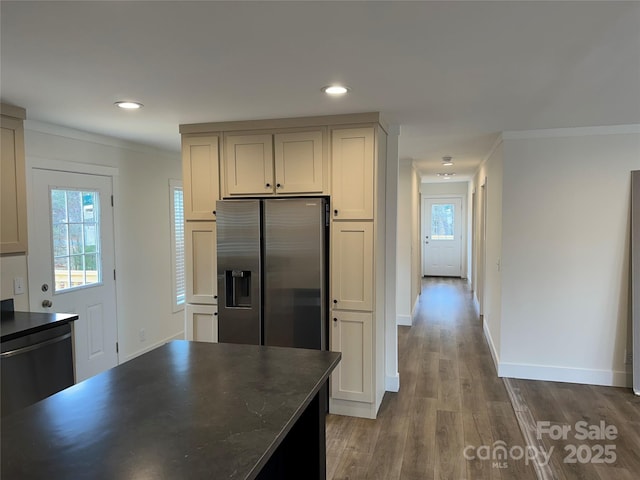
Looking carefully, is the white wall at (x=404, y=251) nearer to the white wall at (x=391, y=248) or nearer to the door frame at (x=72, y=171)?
the white wall at (x=391, y=248)

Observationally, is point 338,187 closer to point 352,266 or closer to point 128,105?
point 352,266

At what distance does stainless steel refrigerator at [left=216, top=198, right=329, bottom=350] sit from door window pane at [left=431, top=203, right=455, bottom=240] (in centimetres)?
782

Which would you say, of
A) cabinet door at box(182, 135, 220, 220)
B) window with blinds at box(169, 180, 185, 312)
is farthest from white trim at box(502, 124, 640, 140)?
window with blinds at box(169, 180, 185, 312)

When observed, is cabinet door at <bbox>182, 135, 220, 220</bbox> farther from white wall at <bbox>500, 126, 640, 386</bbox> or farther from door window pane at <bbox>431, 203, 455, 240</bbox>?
door window pane at <bbox>431, 203, 455, 240</bbox>

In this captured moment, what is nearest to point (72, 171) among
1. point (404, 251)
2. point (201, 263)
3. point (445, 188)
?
point (201, 263)

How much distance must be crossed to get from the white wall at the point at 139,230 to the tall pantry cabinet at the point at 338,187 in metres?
1.00

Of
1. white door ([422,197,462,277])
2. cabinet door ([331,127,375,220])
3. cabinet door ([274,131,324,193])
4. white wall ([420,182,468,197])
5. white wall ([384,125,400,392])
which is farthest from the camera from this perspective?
white door ([422,197,462,277])

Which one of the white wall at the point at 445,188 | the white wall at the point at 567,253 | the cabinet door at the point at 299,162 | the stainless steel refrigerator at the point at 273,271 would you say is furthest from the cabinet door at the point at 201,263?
the white wall at the point at 445,188

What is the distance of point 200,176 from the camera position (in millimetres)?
3527

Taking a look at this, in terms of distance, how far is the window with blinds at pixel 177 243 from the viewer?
4.95m

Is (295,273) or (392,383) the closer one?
(295,273)

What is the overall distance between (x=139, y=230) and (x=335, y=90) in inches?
113

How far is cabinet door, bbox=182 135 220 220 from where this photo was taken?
348 centimetres

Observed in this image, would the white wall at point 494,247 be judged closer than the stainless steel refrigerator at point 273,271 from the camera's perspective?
No
